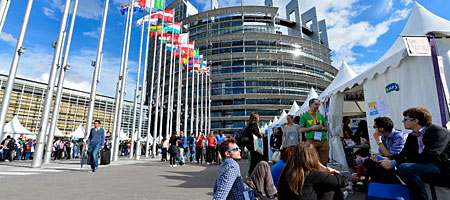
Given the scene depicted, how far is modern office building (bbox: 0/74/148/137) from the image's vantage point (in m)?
36.1

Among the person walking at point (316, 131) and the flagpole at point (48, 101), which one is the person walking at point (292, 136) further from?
the flagpole at point (48, 101)

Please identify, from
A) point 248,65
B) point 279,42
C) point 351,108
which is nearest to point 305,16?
point 279,42

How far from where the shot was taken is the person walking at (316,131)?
457cm

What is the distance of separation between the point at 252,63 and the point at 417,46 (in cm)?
5051

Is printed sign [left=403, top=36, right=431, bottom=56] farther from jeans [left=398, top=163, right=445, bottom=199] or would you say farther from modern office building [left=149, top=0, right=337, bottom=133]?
modern office building [left=149, top=0, right=337, bottom=133]

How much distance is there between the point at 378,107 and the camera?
5.29m

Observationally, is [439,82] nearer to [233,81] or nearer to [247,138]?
[247,138]

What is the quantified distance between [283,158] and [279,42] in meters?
55.9

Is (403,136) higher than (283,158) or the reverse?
higher

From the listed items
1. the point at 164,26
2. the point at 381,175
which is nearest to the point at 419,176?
the point at 381,175

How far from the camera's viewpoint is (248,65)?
173ft

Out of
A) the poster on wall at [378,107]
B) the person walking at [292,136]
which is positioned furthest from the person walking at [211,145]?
the poster on wall at [378,107]

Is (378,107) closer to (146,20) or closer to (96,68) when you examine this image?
(96,68)

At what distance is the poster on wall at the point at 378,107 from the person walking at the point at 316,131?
4.98 ft
